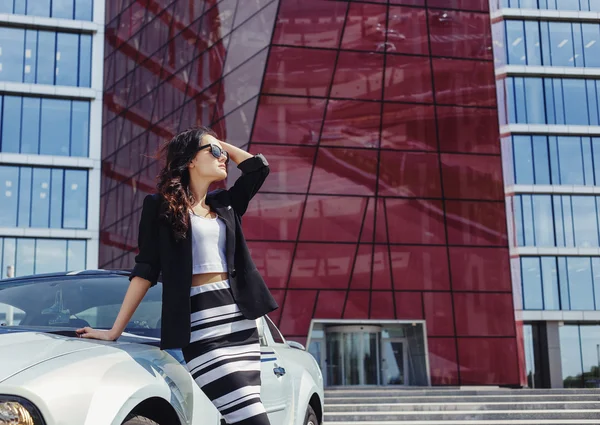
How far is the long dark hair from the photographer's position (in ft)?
9.66

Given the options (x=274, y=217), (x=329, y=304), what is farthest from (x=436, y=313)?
(x=274, y=217)

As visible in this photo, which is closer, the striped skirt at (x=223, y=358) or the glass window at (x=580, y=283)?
the striped skirt at (x=223, y=358)

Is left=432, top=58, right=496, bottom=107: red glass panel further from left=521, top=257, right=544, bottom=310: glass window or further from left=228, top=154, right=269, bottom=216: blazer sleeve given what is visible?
left=228, top=154, right=269, bottom=216: blazer sleeve

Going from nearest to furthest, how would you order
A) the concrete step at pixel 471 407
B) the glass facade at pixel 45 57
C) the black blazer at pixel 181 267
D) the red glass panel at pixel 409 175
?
the black blazer at pixel 181 267
the concrete step at pixel 471 407
the red glass panel at pixel 409 175
the glass facade at pixel 45 57

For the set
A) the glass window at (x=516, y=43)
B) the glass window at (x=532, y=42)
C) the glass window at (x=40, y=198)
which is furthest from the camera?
the glass window at (x=532, y=42)

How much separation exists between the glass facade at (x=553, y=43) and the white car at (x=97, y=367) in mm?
35805

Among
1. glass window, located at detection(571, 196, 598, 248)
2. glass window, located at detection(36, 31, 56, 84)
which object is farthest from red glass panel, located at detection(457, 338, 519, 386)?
glass window, located at detection(36, 31, 56, 84)

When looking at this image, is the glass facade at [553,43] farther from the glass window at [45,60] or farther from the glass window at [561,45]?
the glass window at [45,60]

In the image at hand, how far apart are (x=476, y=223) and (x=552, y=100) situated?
1197cm

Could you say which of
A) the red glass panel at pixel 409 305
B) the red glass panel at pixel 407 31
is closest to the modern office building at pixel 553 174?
the red glass panel at pixel 409 305

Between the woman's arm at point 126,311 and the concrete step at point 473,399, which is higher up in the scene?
the woman's arm at point 126,311

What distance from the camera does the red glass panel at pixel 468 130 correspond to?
28.6 metres

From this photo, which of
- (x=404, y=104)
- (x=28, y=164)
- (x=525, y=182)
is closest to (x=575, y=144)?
(x=525, y=182)

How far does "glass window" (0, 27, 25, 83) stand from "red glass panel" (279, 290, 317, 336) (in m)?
17.9
